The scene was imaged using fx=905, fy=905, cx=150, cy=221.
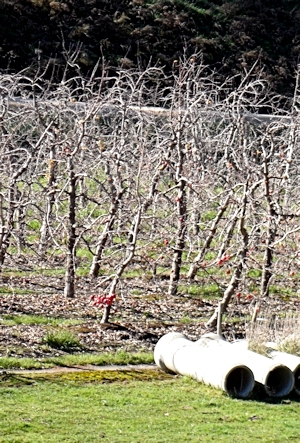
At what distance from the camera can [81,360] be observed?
35.7 ft

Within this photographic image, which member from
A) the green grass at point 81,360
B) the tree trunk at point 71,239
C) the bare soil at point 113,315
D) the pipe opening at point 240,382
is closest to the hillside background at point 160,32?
the bare soil at point 113,315

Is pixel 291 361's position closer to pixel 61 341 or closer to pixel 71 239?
pixel 61 341

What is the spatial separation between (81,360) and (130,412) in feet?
6.75

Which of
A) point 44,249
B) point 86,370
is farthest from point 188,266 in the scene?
point 86,370

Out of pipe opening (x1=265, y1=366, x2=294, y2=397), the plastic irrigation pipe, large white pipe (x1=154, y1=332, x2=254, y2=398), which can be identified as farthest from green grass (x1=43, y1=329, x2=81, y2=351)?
pipe opening (x1=265, y1=366, x2=294, y2=397)

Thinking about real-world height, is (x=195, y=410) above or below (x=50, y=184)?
below

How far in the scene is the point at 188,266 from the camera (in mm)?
18141

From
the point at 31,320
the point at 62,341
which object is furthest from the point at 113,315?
the point at 62,341

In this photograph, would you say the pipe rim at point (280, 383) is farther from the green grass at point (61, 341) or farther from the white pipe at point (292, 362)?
the green grass at point (61, 341)

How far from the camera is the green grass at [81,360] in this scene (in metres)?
10.5

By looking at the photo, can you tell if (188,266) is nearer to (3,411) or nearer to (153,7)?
(3,411)

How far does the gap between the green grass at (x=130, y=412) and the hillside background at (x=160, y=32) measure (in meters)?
28.4

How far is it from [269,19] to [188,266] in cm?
3265

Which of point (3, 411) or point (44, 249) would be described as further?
point (44, 249)
